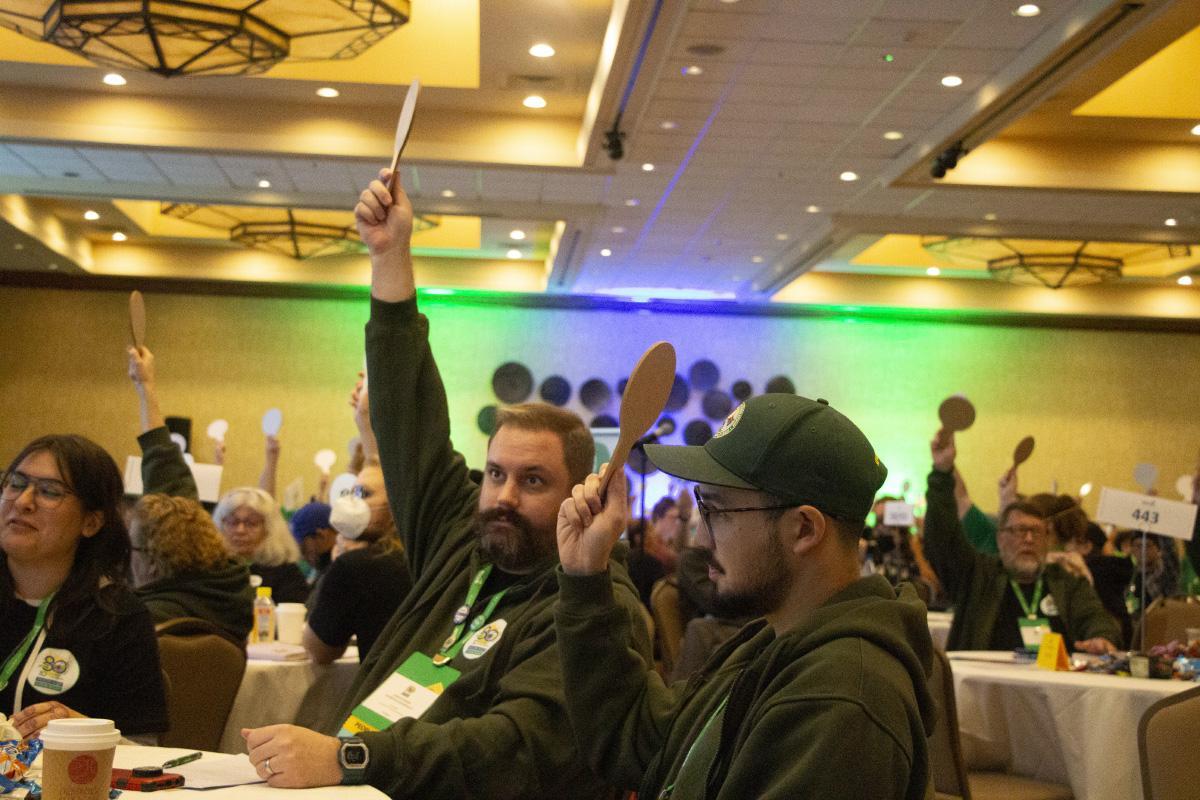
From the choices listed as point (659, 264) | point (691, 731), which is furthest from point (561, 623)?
point (659, 264)

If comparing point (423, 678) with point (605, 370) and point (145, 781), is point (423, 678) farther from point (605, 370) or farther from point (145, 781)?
point (605, 370)

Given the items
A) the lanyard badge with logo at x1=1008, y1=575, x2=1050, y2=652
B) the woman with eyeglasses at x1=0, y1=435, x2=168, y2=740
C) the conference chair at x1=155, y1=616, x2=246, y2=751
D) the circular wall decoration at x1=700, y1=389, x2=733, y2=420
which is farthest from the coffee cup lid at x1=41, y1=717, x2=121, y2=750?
the circular wall decoration at x1=700, y1=389, x2=733, y2=420

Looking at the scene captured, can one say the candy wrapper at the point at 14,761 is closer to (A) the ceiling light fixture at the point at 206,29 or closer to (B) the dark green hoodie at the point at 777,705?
(B) the dark green hoodie at the point at 777,705

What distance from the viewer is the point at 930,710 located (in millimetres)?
1660

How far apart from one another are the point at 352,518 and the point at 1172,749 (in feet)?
8.64

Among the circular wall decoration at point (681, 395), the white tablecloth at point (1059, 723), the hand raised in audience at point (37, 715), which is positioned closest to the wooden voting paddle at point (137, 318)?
the hand raised in audience at point (37, 715)

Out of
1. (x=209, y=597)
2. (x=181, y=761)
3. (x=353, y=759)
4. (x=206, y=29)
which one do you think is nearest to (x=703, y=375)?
(x=206, y=29)

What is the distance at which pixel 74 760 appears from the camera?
175 cm

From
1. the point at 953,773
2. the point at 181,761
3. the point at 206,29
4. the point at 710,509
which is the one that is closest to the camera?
the point at 710,509

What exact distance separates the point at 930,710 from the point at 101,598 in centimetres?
188

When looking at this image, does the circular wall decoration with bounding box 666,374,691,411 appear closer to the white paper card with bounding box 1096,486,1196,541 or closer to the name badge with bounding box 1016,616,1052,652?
the white paper card with bounding box 1096,486,1196,541

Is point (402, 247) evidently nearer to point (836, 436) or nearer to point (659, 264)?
point (836, 436)

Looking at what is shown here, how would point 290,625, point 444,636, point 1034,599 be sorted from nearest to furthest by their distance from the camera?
point 444,636
point 290,625
point 1034,599

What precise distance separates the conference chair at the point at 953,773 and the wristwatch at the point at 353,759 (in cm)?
155
